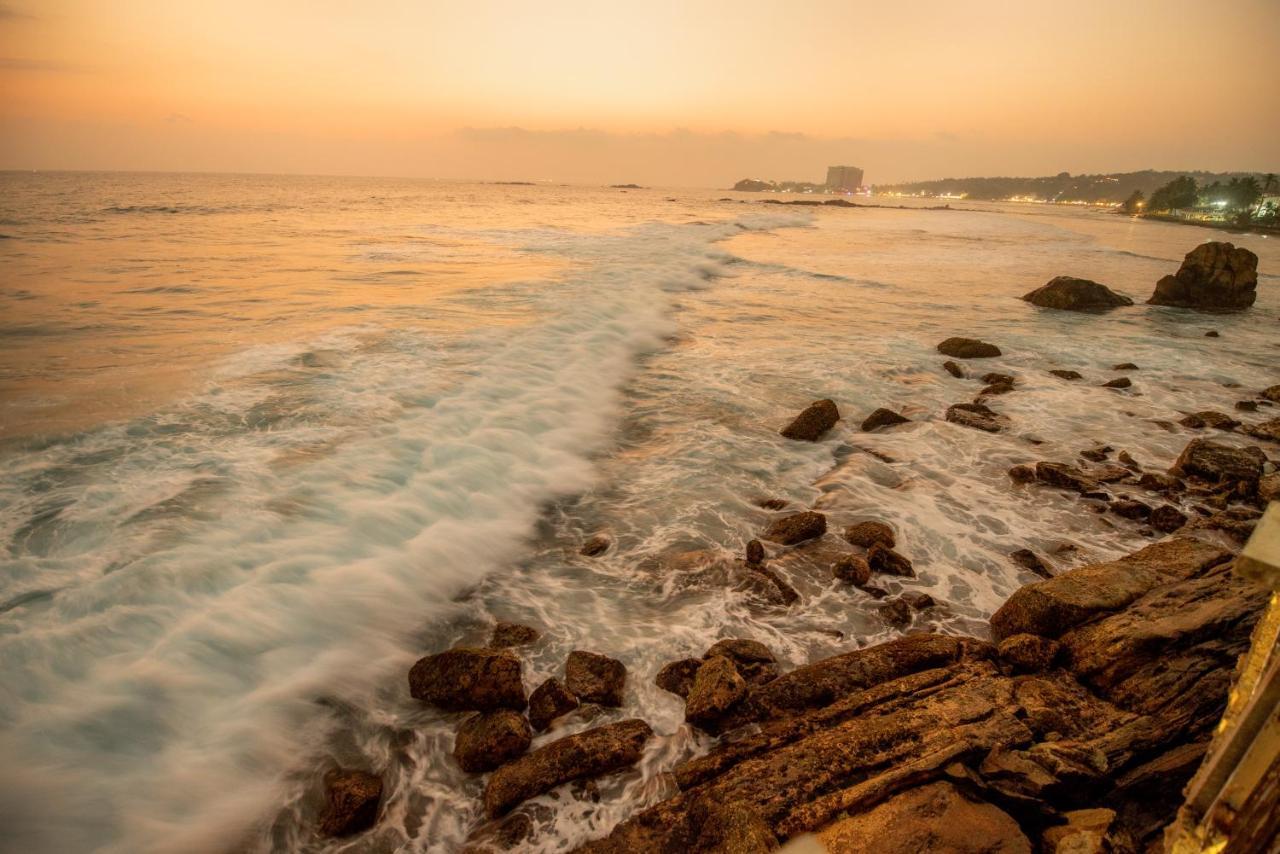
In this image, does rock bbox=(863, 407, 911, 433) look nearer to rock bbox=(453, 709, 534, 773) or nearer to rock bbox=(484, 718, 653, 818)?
rock bbox=(484, 718, 653, 818)

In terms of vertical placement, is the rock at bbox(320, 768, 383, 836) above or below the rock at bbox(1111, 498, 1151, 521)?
below

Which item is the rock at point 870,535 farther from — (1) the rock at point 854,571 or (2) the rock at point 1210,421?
(2) the rock at point 1210,421

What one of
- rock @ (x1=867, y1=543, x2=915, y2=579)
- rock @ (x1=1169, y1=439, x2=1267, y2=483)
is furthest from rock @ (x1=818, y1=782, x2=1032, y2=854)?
rock @ (x1=1169, y1=439, x2=1267, y2=483)

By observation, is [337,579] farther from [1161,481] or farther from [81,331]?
[81,331]

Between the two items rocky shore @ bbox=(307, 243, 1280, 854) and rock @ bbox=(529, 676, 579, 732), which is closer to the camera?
rocky shore @ bbox=(307, 243, 1280, 854)

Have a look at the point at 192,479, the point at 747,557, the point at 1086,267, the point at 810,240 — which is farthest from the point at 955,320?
the point at 810,240

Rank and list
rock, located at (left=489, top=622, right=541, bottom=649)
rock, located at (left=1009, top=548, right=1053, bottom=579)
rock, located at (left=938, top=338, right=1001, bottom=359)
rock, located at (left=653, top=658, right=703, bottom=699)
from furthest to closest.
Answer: rock, located at (left=938, top=338, right=1001, bottom=359), rock, located at (left=1009, top=548, right=1053, bottom=579), rock, located at (left=489, top=622, right=541, bottom=649), rock, located at (left=653, top=658, right=703, bottom=699)

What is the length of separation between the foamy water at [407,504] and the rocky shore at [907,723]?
0.20 metres

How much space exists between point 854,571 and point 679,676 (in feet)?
7.06

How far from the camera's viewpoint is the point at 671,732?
149 inches

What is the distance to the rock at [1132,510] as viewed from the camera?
6270 mm

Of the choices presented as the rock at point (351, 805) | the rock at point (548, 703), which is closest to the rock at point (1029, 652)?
the rock at point (548, 703)

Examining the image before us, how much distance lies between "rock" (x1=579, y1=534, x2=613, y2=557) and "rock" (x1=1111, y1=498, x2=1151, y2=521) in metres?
5.83

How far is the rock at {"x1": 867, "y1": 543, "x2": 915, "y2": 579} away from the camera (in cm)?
546
